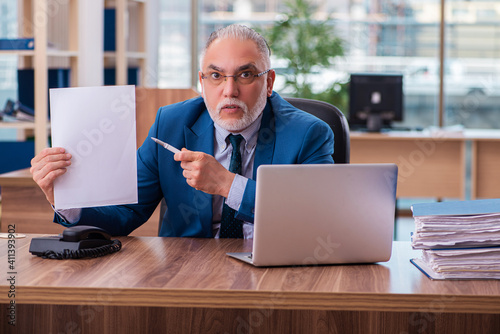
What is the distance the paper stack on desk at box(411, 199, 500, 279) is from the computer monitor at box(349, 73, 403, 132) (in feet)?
12.3

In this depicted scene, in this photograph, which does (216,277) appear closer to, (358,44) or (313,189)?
(313,189)

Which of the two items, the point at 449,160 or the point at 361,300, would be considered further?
the point at 449,160

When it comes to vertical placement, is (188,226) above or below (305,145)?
below

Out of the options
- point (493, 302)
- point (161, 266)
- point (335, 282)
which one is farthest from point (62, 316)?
point (493, 302)

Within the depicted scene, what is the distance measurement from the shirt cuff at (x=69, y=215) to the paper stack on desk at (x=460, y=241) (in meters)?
0.83

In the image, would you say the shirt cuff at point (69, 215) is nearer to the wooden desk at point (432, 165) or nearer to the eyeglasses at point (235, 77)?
the eyeglasses at point (235, 77)

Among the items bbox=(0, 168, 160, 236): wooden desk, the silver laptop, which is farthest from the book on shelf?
the silver laptop

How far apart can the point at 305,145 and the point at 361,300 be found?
2.32ft

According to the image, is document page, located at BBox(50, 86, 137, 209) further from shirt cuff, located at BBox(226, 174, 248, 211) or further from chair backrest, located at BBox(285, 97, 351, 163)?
chair backrest, located at BBox(285, 97, 351, 163)

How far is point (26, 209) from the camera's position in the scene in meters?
2.83

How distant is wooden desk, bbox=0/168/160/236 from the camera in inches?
110

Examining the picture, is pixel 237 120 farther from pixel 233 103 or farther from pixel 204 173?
pixel 204 173

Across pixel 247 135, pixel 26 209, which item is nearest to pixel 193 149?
pixel 247 135

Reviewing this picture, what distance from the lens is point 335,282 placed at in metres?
1.22
